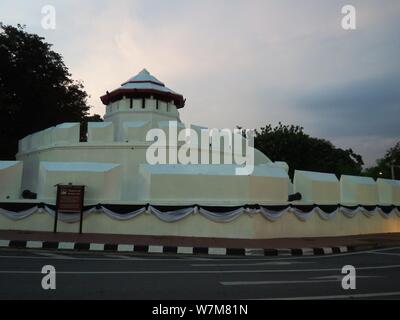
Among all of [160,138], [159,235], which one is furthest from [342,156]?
[159,235]

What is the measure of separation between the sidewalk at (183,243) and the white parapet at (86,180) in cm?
164

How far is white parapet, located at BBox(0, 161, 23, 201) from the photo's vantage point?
1712 centimetres

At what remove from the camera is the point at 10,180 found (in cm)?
1738

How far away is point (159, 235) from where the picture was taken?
16141mm

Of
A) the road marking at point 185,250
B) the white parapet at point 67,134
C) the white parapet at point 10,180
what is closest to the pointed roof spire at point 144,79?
the white parapet at point 67,134

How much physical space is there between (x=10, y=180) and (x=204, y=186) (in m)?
8.15

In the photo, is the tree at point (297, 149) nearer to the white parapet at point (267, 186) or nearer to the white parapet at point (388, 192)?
→ the white parapet at point (388, 192)

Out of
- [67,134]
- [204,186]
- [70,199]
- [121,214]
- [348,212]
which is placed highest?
[67,134]

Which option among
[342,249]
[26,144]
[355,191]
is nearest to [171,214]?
[342,249]

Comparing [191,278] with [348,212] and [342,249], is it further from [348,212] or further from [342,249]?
[348,212]

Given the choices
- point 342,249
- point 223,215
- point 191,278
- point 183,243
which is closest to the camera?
point 191,278

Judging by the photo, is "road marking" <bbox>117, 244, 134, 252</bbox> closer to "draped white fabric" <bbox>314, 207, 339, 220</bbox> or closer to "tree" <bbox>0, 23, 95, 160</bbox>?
"draped white fabric" <bbox>314, 207, 339, 220</bbox>
